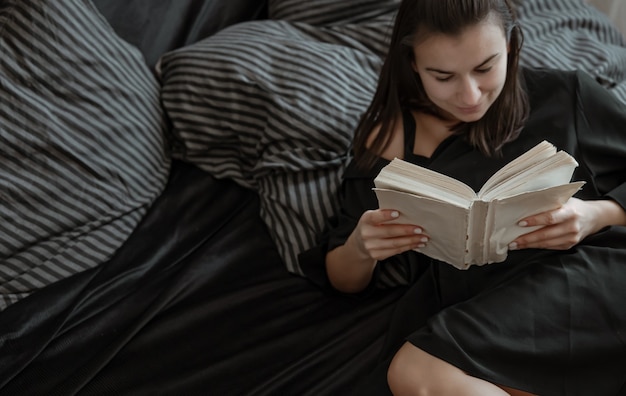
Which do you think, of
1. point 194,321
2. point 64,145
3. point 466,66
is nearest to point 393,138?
point 466,66

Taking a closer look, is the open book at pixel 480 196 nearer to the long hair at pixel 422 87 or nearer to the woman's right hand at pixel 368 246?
the woman's right hand at pixel 368 246

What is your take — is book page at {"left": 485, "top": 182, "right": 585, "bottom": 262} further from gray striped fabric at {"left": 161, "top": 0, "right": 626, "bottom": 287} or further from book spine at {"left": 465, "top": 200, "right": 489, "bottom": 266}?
gray striped fabric at {"left": 161, "top": 0, "right": 626, "bottom": 287}

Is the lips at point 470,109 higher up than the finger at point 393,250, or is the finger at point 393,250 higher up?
the lips at point 470,109

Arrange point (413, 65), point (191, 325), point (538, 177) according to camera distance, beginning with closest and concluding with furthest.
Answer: point (538, 177) → point (413, 65) → point (191, 325)

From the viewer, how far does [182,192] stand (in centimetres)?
154

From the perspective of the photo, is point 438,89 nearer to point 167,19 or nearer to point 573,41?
point 573,41

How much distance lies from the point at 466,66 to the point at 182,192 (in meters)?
0.68

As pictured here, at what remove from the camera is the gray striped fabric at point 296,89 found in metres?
1.42

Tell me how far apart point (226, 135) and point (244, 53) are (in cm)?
17

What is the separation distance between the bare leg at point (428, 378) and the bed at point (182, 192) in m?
0.13

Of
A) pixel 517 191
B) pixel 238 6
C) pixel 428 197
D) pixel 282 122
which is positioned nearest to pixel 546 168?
pixel 517 191

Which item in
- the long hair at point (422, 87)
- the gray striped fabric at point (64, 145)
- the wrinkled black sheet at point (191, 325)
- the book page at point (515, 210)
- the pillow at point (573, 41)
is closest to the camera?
the book page at point (515, 210)

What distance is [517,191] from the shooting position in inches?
39.0

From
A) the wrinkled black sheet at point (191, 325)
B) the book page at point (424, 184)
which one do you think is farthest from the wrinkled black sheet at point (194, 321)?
the book page at point (424, 184)
